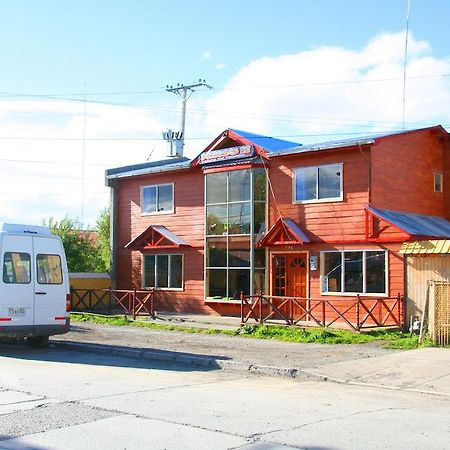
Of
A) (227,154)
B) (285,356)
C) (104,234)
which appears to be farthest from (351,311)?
(104,234)

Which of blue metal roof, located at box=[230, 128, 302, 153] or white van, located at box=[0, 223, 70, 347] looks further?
blue metal roof, located at box=[230, 128, 302, 153]

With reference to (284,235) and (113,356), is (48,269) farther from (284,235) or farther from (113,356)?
(284,235)

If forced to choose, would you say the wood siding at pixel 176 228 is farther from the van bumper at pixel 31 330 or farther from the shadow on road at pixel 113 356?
the van bumper at pixel 31 330

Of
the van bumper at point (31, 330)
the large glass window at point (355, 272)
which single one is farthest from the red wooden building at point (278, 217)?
the van bumper at point (31, 330)

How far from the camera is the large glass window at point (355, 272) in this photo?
777 inches

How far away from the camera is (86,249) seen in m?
32.1

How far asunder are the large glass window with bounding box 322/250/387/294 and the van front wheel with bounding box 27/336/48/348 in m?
9.13

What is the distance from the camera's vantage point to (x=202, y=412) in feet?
27.5

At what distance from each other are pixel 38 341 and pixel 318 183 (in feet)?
33.4

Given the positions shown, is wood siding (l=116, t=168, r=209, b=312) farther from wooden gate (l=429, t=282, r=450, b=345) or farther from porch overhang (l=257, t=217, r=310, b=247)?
wooden gate (l=429, t=282, r=450, b=345)

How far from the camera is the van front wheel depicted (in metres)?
15.4

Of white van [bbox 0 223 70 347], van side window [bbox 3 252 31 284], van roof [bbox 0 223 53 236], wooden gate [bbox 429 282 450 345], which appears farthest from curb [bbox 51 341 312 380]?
wooden gate [bbox 429 282 450 345]

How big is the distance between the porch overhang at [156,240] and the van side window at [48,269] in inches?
386

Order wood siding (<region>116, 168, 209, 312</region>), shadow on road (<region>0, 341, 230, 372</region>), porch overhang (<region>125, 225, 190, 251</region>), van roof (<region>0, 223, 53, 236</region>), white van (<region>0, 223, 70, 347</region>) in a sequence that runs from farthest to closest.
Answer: porch overhang (<region>125, 225, 190, 251</region>)
wood siding (<region>116, 168, 209, 312</region>)
van roof (<region>0, 223, 53, 236</region>)
white van (<region>0, 223, 70, 347</region>)
shadow on road (<region>0, 341, 230, 372</region>)
